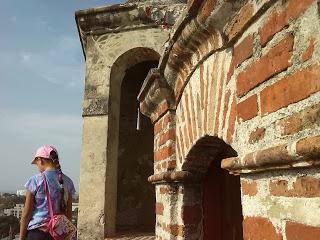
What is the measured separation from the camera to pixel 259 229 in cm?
121

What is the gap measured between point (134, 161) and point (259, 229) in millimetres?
6666

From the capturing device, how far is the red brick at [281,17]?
1.02 metres

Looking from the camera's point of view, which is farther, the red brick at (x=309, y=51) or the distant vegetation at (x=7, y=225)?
the distant vegetation at (x=7, y=225)

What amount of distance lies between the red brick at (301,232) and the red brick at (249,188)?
0.62 ft

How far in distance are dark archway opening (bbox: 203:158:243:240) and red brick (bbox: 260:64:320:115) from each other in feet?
4.52

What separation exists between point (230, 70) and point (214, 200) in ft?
3.81

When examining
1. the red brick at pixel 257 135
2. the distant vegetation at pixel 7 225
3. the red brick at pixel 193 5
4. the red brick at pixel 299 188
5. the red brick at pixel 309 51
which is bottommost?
the distant vegetation at pixel 7 225

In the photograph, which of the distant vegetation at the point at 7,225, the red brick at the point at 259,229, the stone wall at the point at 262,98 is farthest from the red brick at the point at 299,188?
the distant vegetation at the point at 7,225

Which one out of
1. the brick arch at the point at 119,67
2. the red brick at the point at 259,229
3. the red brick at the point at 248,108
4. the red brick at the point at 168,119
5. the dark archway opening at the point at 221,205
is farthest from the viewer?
the brick arch at the point at 119,67

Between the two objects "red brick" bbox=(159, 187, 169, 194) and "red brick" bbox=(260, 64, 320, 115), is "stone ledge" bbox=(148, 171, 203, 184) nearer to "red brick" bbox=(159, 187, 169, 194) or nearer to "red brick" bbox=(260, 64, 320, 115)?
"red brick" bbox=(159, 187, 169, 194)

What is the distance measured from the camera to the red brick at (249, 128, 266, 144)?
3.91ft

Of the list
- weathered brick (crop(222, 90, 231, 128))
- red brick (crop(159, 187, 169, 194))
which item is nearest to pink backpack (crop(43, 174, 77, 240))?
red brick (crop(159, 187, 169, 194))

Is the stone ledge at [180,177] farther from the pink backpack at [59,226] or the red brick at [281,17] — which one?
the pink backpack at [59,226]

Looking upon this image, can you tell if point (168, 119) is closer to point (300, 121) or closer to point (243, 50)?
point (243, 50)
